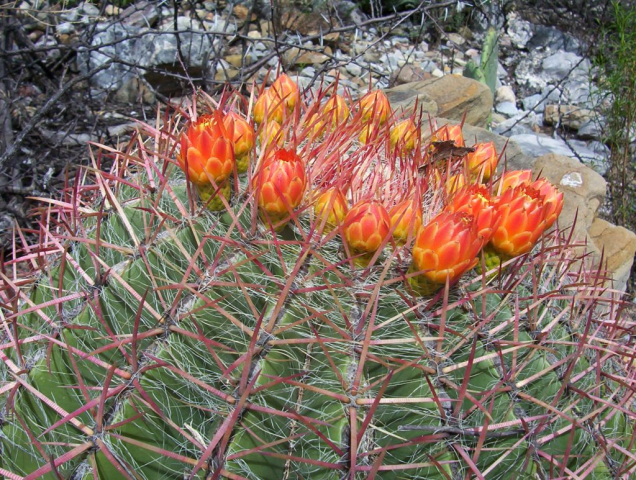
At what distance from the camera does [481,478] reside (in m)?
0.74

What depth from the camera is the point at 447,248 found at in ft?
2.65

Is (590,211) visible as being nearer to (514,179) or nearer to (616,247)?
(616,247)

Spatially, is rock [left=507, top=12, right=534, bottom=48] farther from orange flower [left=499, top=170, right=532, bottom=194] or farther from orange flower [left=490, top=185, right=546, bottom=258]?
orange flower [left=490, top=185, right=546, bottom=258]

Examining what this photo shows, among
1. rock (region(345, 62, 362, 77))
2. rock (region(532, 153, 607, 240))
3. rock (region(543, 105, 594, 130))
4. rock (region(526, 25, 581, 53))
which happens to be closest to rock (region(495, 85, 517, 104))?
rock (region(543, 105, 594, 130))

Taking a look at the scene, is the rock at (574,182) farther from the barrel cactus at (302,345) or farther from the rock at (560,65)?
the rock at (560,65)

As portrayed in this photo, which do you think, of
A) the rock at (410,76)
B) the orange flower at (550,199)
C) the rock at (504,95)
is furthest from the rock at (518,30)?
the orange flower at (550,199)

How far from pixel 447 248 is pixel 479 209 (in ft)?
0.45

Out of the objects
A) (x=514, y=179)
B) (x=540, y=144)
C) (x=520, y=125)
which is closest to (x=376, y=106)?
(x=514, y=179)

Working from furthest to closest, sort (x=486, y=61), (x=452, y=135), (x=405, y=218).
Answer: (x=486, y=61), (x=452, y=135), (x=405, y=218)

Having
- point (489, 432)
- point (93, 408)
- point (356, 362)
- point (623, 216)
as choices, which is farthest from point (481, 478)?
point (623, 216)

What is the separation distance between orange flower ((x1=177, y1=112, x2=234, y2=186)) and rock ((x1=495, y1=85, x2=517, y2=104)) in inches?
145

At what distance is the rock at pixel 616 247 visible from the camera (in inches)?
78.4

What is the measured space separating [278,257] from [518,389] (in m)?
0.41

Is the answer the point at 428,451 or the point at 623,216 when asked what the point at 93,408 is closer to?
the point at 428,451
